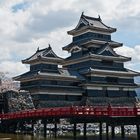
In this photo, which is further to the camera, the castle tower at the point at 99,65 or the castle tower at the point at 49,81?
the castle tower at the point at 99,65

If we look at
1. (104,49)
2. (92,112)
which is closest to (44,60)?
(104,49)

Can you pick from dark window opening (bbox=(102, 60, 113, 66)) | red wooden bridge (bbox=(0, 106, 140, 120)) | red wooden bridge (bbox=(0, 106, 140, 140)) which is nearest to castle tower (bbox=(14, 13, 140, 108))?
dark window opening (bbox=(102, 60, 113, 66))

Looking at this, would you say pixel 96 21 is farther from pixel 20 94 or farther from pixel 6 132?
pixel 6 132

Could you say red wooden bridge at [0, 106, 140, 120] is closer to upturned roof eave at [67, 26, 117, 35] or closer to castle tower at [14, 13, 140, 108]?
castle tower at [14, 13, 140, 108]

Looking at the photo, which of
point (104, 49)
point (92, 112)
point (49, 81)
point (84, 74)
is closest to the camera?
point (92, 112)

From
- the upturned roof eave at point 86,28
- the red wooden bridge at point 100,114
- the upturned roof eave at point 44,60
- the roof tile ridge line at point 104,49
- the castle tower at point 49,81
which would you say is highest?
the upturned roof eave at point 86,28

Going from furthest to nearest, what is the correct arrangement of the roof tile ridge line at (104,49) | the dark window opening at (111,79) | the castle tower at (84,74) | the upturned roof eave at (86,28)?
the upturned roof eave at (86,28), the roof tile ridge line at (104,49), the dark window opening at (111,79), the castle tower at (84,74)

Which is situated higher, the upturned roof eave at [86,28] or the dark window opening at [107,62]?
the upturned roof eave at [86,28]

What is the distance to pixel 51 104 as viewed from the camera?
213 feet

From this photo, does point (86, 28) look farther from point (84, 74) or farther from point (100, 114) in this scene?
point (100, 114)

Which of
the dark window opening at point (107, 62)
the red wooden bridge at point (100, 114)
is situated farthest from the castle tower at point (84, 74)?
the red wooden bridge at point (100, 114)

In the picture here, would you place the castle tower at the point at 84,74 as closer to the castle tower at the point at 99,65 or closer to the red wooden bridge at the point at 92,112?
the castle tower at the point at 99,65

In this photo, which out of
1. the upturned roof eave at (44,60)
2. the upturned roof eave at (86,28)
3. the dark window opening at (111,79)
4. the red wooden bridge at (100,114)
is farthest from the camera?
the upturned roof eave at (86,28)

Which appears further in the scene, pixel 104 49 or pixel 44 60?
pixel 104 49
